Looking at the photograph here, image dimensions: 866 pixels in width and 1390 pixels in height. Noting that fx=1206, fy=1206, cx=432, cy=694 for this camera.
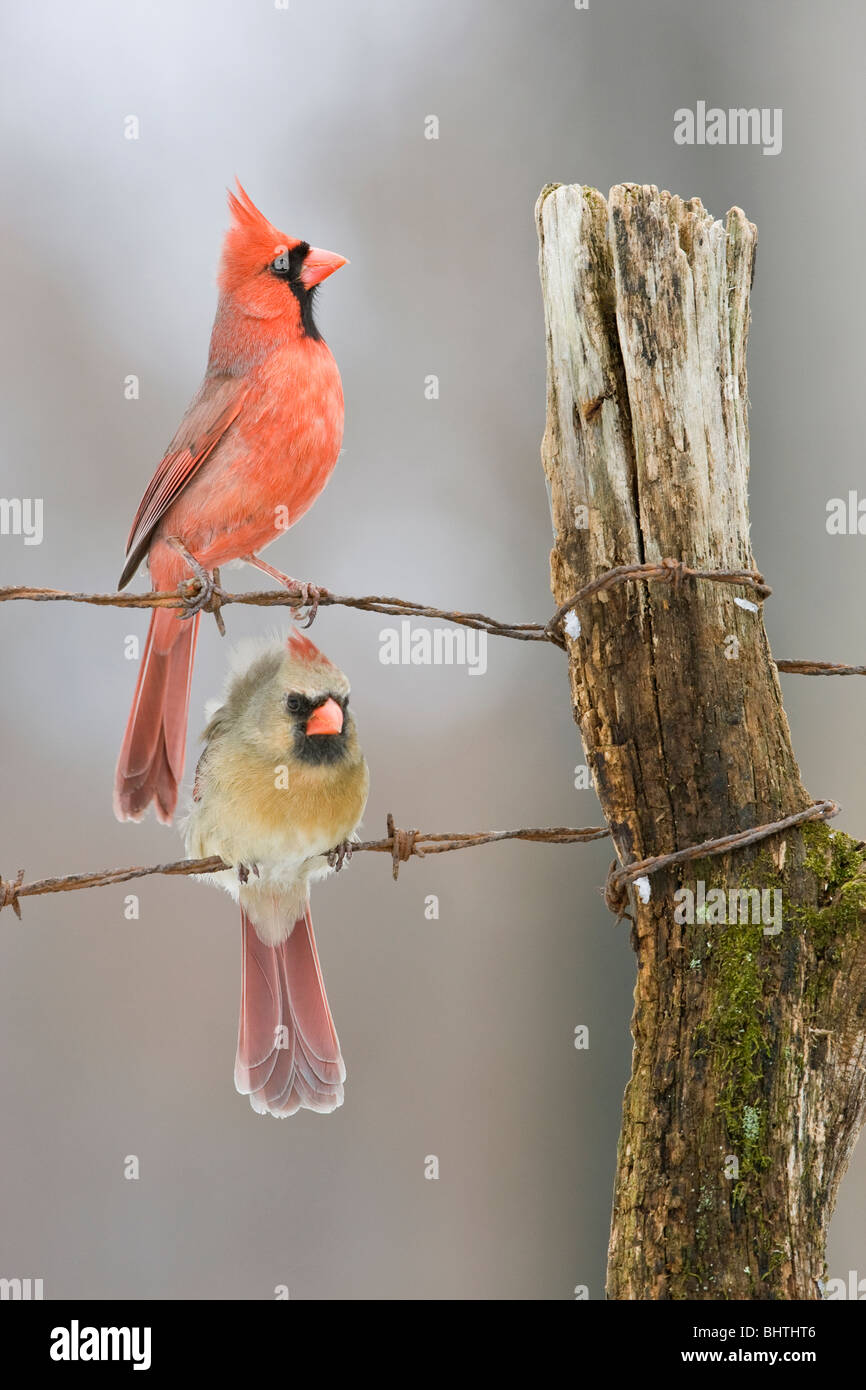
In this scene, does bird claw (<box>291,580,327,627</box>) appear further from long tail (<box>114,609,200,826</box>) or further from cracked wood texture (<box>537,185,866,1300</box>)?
cracked wood texture (<box>537,185,866,1300</box>)

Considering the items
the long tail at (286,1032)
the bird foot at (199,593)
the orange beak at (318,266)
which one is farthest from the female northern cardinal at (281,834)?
the orange beak at (318,266)

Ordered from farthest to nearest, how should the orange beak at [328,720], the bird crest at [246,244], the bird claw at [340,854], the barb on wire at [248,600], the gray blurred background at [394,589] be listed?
1. the gray blurred background at [394,589]
2. the bird claw at [340,854]
3. the orange beak at [328,720]
4. the bird crest at [246,244]
5. the barb on wire at [248,600]

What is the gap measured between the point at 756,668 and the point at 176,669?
0.68 meters

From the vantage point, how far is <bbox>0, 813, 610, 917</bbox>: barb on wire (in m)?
1.28

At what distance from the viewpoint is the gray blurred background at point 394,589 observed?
2.00m

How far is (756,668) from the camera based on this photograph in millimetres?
1447

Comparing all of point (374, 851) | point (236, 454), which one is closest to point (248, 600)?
point (236, 454)

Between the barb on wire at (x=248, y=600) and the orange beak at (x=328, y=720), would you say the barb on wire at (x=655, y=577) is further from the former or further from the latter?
the orange beak at (x=328, y=720)

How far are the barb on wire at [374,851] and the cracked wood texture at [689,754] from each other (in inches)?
3.7

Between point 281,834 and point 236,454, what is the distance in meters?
0.51

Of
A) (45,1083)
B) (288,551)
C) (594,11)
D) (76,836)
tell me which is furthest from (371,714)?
(594,11)

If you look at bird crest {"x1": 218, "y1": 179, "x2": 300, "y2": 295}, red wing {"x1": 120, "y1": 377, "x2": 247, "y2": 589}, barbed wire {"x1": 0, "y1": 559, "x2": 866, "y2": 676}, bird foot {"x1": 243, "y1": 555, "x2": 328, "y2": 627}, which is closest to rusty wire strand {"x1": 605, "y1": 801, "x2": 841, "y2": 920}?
barbed wire {"x1": 0, "y1": 559, "x2": 866, "y2": 676}

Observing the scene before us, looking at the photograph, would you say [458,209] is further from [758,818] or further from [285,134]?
[758,818]

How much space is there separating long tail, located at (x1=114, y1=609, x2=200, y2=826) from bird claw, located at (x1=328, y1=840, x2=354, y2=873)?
0.87 ft
